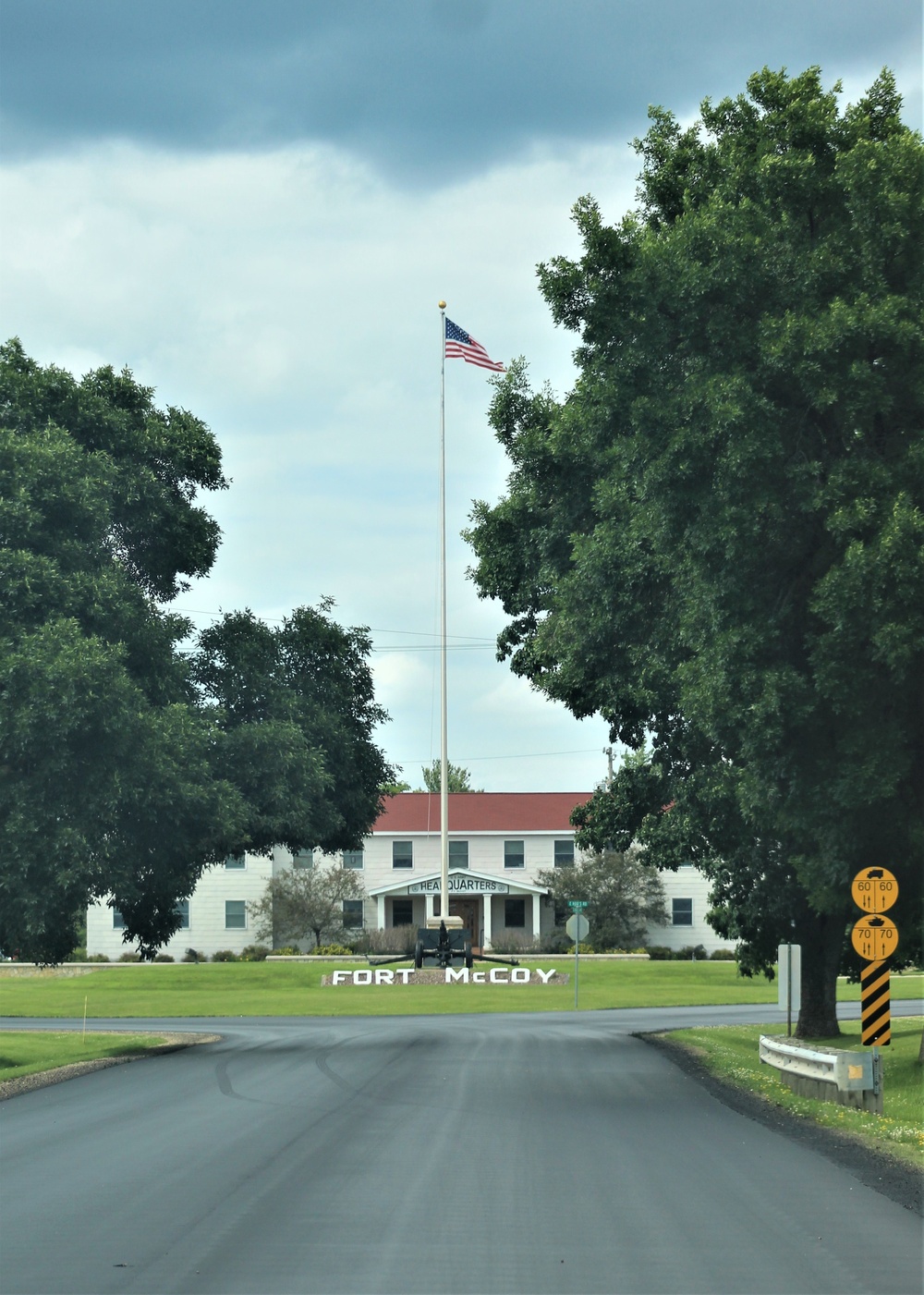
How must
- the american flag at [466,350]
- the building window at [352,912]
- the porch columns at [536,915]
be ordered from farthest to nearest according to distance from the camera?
the building window at [352,912]
the porch columns at [536,915]
the american flag at [466,350]

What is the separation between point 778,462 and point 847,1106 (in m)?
7.85

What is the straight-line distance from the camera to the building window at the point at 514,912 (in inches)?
2908

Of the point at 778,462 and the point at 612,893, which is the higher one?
the point at 778,462

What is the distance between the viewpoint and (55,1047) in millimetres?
31156

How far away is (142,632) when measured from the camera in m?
27.1

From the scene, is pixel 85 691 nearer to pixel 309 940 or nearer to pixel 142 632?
pixel 142 632

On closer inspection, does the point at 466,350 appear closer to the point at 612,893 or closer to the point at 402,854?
the point at 612,893

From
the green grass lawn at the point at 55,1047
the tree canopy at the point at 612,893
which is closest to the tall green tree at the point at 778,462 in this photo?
the green grass lawn at the point at 55,1047

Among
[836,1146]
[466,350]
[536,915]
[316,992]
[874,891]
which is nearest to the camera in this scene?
[836,1146]

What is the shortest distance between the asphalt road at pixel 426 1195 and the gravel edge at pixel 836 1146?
0.67 feet

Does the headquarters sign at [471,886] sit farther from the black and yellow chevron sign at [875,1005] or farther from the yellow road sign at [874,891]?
the yellow road sign at [874,891]

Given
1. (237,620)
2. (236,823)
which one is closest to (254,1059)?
(236,823)

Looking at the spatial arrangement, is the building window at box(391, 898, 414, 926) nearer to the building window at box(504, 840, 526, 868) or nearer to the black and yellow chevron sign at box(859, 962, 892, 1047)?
the building window at box(504, 840, 526, 868)

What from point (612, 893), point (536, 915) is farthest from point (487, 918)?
point (612, 893)
